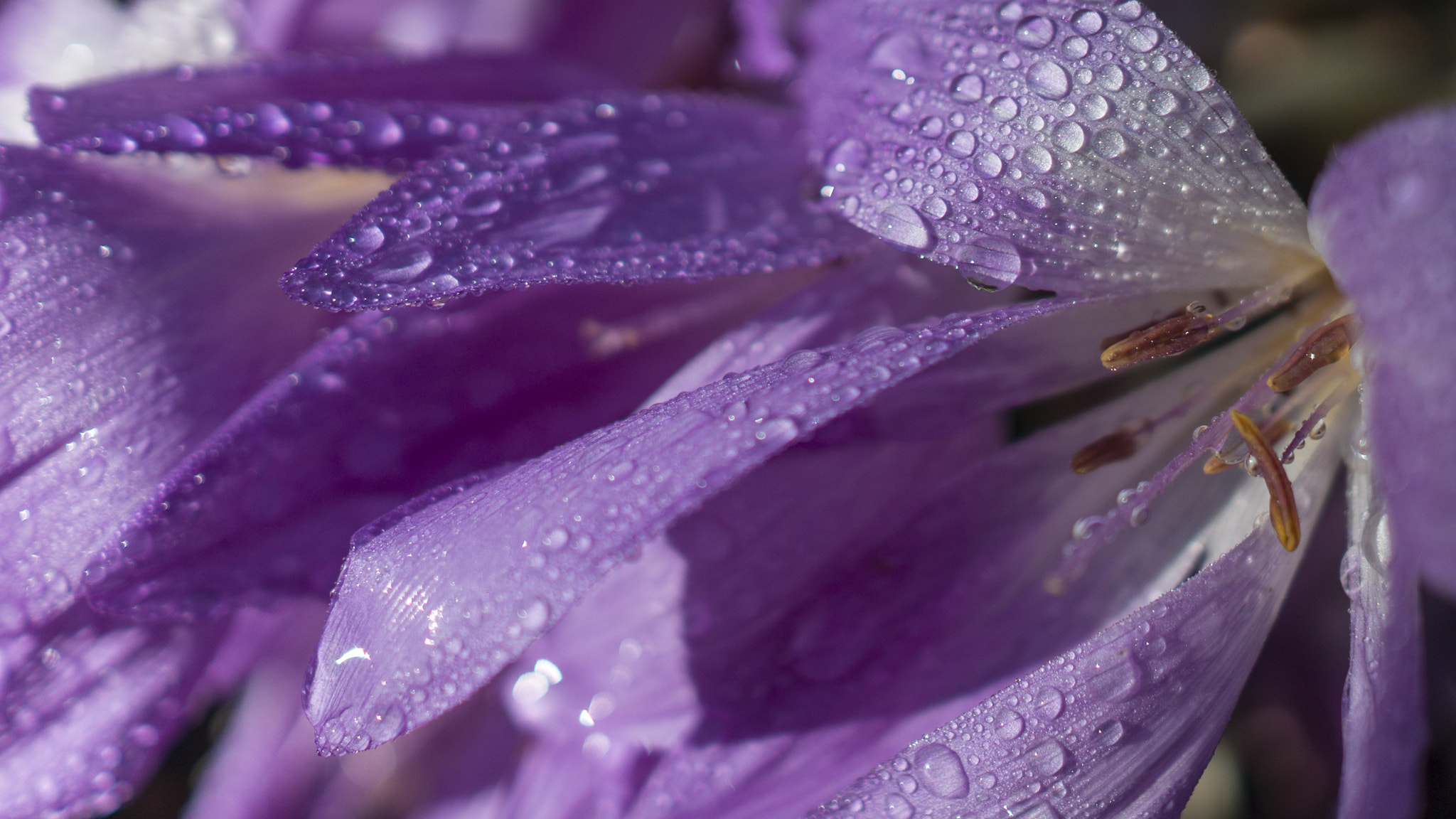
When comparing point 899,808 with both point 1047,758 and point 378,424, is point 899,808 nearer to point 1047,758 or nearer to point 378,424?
point 1047,758

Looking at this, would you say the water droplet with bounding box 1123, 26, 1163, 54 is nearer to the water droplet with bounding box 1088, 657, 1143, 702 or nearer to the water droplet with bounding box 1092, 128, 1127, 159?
the water droplet with bounding box 1092, 128, 1127, 159

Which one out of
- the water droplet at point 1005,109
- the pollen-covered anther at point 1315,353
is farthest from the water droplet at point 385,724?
the pollen-covered anther at point 1315,353

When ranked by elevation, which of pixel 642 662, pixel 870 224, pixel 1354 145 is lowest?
pixel 642 662

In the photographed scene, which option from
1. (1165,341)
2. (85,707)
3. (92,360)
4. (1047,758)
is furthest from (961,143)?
(85,707)

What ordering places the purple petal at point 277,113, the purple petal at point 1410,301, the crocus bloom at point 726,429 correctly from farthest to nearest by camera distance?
the purple petal at point 277,113 < the crocus bloom at point 726,429 < the purple petal at point 1410,301

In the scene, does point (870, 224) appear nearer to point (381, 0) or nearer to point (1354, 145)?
point (1354, 145)

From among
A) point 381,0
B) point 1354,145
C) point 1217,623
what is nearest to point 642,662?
point 1217,623

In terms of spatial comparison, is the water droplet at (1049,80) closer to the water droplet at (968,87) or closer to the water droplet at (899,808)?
the water droplet at (968,87)
